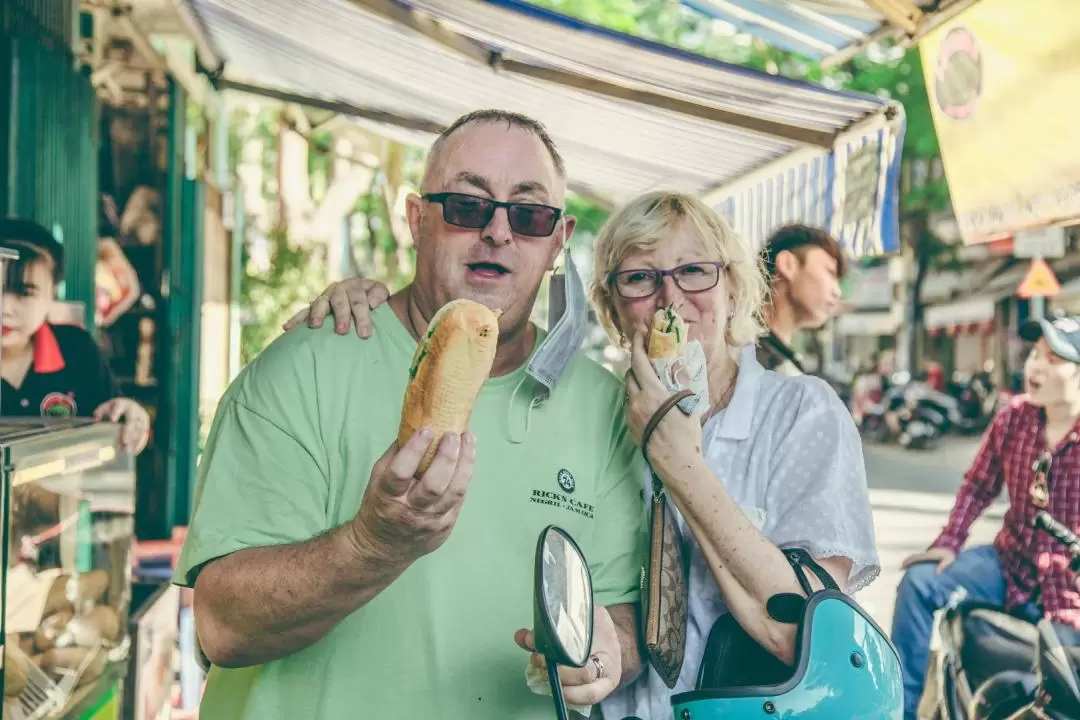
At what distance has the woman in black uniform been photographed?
4.21 metres

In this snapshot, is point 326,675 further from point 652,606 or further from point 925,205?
point 925,205

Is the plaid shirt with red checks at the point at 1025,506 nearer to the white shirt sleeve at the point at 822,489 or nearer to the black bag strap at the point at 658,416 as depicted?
the white shirt sleeve at the point at 822,489

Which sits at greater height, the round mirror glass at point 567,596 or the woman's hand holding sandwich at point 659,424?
the woman's hand holding sandwich at point 659,424

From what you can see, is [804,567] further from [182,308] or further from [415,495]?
[182,308]

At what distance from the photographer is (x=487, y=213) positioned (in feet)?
7.36

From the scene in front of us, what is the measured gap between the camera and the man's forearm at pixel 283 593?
5.88ft

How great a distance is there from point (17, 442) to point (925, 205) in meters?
26.2

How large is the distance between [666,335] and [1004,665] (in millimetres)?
3444

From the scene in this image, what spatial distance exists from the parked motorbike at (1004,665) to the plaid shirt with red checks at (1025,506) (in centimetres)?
7

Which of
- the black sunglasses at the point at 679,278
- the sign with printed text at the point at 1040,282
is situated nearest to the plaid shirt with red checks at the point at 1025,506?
the black sunglasses at the point at 679,278

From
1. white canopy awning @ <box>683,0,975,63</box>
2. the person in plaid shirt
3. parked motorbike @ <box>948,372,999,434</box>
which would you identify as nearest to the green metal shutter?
white canopy awning @ <box>683,0,975,63</box>

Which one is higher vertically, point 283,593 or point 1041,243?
point 1041,243

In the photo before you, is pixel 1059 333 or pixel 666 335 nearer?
pixel 666 335

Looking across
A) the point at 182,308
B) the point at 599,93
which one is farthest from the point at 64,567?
the point at 182,308
